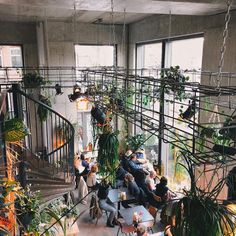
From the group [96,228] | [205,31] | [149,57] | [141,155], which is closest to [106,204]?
[96,228]

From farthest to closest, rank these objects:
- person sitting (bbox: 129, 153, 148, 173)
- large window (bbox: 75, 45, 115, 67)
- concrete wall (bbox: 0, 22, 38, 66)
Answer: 1. large window (bbox: 75, 45, 115, 67)
2. concrete wall (bbox: 0, 22, 38, 66)
3. person sitting (bbox: 129, 153, 148, 173)

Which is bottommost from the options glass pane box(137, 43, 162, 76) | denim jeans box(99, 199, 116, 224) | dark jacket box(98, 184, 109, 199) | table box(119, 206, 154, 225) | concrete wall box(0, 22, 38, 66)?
denim jeans box(99, 199, 116, 224)

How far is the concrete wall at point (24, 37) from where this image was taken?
29.4 feet

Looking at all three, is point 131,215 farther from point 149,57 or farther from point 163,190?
point 149,57

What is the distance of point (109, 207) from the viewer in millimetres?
6766

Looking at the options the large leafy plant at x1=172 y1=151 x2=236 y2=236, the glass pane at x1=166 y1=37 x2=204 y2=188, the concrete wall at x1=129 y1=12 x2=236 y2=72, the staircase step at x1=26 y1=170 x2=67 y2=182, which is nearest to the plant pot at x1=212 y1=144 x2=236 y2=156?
the large leafy plant at x1=172 y1=151 x2=236 y2=236

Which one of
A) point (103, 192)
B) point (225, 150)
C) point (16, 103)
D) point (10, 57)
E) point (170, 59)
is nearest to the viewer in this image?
point (225, 150)

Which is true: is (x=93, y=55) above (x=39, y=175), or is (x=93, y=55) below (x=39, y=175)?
above

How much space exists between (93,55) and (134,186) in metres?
5.23

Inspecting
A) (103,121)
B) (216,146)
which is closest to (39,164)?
(103,121)

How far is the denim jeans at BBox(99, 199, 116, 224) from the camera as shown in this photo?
22.1 ft

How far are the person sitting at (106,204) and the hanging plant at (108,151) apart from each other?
10.2 ft

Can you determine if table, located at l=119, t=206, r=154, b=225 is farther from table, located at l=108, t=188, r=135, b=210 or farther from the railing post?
the railing post

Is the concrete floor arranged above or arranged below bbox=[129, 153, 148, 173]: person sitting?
below
